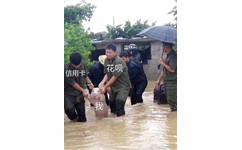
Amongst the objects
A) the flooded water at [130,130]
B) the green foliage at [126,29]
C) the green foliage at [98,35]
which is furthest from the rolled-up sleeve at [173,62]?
the green foliage at [98,35]

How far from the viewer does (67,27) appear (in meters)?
5.62

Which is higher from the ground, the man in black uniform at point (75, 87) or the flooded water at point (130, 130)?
the man in black uniform at point (75, 87)

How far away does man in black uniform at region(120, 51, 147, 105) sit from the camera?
653 centimetres

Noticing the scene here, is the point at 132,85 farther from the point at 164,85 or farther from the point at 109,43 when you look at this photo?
the point at 109,43

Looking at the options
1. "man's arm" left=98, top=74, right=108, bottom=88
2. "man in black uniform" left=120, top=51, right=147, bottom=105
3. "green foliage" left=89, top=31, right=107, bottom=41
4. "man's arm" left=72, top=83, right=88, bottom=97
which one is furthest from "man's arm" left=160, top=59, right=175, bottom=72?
"man's arm" left=72, top=83, right=88, bottom=97

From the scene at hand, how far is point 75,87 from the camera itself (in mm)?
6250

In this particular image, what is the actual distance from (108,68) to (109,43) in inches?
19.5

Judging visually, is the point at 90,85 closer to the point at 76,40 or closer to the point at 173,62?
the point at 76,40

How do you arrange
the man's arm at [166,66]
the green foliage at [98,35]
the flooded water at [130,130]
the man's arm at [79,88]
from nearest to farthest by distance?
the flooded water at [130,130], the green foliage at [98,35], the man's arm at [79,88], the man's arm at [166,66]

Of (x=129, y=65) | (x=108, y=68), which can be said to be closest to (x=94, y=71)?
(x=108, y=68)

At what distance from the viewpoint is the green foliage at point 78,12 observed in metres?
5.52

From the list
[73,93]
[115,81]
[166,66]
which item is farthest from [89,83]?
[166,66]

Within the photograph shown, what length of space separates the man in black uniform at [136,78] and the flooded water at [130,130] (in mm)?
105

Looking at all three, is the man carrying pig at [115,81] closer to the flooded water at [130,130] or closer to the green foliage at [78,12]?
the flooded water at [130,130]
